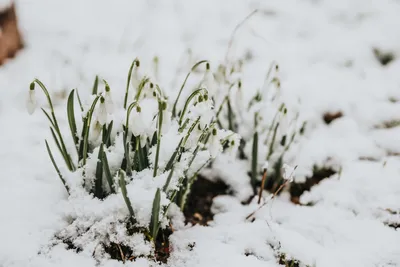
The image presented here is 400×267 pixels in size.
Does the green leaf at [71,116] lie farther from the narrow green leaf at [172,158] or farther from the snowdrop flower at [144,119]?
the narrow green leaf at [172,158]

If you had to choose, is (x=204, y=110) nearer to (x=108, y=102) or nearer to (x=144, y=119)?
(x=144, y=119)

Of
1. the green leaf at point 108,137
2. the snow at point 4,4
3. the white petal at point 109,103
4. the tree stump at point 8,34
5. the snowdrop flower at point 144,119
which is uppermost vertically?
the snow at point 4,4

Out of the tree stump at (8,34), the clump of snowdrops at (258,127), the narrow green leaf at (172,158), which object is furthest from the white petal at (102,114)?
the tree stump at (8,34)

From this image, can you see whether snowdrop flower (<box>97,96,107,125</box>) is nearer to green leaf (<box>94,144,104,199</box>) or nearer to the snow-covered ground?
green leaf (<box>94,144,104,199</box>)

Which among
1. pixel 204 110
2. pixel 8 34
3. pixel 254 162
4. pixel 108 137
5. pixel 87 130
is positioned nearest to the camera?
pixel 204 110

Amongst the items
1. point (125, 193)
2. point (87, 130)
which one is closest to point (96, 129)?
point (87, 130)

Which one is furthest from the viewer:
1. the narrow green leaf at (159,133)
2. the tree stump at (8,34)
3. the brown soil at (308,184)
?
the tree stump at (8,34)

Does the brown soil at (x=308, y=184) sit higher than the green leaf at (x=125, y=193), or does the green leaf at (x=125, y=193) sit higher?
the green leaf at (x=125, y=193)
